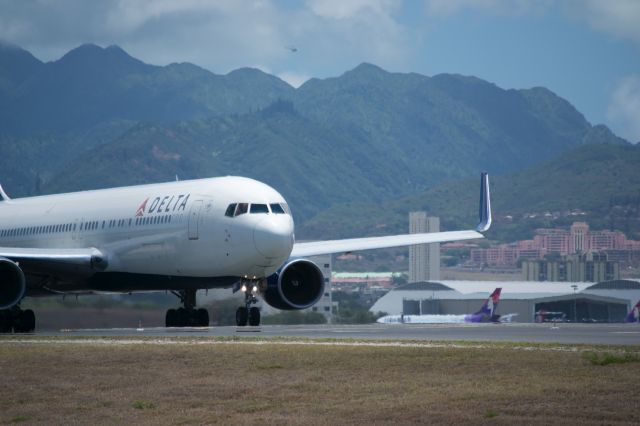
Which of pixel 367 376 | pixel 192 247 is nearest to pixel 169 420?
pixel 367 376

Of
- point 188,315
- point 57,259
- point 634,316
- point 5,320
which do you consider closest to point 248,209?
point 188,315

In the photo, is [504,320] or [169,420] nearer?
[169,420]

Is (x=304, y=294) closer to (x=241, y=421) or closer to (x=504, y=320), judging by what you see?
(x=241, y=421)

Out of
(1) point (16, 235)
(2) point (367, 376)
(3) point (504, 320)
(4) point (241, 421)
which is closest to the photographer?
(4) point (241, 421)

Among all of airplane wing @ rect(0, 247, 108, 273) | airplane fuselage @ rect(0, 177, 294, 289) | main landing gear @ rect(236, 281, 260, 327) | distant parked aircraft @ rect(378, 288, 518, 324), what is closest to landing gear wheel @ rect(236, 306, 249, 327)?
main landing gear @ rect(236, 281, 260, 327)

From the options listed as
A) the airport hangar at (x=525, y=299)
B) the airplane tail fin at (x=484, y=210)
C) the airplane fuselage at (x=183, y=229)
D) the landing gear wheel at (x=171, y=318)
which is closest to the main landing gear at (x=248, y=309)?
the airplane fuselage at (x=183, y=229)

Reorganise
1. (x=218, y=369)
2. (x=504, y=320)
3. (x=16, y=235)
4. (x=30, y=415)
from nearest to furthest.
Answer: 1. (x=30, y=415)
2. (x=218, y=369)
3. (x=16, y=235)
4. (x=504, y=320)

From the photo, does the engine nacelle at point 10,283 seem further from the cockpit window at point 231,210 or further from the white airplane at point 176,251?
the cockpit window at point 231,210

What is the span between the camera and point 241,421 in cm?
1870

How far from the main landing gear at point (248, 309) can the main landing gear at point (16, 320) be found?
21.9 feet

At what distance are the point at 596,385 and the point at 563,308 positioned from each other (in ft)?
356

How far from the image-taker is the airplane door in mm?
40188

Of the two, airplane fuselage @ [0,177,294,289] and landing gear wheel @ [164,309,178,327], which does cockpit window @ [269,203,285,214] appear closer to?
airplane fuselage @ [0,177,294,289]

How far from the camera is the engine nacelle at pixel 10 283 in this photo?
125 feet
